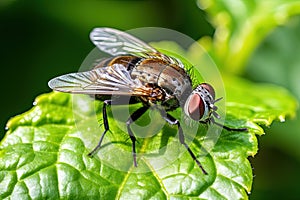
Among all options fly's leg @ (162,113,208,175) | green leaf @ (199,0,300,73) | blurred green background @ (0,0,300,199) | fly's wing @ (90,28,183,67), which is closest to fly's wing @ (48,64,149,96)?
fly's leg @ (162,113,208,175)

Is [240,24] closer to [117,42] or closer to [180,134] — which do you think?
[117,42]

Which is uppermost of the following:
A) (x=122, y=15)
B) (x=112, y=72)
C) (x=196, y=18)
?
(x=196, y=18)

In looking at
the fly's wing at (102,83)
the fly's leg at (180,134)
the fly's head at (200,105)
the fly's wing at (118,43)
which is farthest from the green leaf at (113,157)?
the fly's wing at (118,43)

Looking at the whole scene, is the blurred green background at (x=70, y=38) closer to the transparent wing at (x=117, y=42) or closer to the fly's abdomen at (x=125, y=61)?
the transparent wing at (x=117, y=42)

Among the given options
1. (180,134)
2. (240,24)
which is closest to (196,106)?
(180,134)

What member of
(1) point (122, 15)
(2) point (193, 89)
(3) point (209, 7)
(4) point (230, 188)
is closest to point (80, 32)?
(1) point (122, 15)

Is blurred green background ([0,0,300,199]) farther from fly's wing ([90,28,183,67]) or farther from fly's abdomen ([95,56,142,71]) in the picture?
fly's abdomen ([95,56,142,71])

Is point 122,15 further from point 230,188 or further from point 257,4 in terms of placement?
point 230,188

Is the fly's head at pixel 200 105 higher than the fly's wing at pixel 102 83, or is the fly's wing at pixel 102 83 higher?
the fly's head at pixel 200 105
